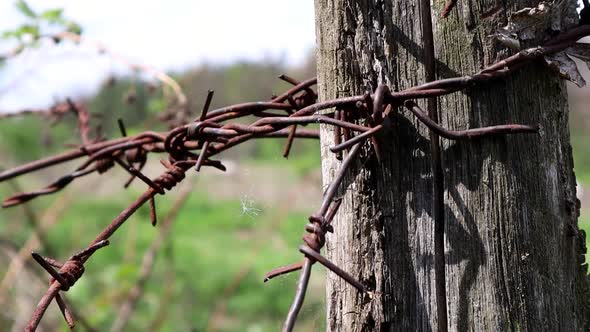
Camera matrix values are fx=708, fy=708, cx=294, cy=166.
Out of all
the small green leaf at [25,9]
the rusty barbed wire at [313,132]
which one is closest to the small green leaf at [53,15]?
the small green leaf at [25,9]

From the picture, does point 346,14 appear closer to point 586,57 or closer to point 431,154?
point 431,154

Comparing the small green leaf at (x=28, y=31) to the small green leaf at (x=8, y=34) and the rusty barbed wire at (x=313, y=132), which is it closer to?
the small green leaf at (x=8, y=34)

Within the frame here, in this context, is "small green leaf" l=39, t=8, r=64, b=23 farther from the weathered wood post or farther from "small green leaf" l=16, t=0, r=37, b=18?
the weathered wood post

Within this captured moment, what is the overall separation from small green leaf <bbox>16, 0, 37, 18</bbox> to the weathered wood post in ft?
6.84

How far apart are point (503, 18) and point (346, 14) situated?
28 centimetres

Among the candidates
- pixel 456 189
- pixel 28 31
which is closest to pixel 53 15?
pixel 28 31

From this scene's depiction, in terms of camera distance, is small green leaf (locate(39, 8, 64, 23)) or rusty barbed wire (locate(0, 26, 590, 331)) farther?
small green leaf (locate(39, 8, 64, 23))

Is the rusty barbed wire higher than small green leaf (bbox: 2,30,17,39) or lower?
lower

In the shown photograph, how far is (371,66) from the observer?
4.20 ft

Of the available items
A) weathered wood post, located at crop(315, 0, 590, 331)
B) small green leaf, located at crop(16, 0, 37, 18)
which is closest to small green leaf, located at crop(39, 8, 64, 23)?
small green leaf, located at crop(16, 0, 37, 18)

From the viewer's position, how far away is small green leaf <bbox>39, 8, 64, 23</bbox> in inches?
114

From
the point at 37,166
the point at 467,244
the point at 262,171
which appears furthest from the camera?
the point at 262,171

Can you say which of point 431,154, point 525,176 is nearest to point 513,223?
point 525,176

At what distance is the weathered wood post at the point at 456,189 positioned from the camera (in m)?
1.24
